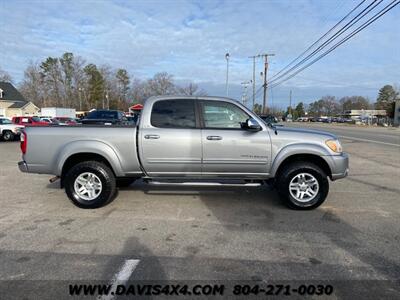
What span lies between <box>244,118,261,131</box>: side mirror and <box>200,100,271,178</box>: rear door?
3.1 inches

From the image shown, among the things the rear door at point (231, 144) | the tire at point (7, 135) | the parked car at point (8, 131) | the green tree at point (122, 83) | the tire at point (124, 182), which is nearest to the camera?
the rear door at point (231, 144)

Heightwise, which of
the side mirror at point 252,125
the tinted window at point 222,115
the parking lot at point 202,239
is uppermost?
the tinted window at point 222,115

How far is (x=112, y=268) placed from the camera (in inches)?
164

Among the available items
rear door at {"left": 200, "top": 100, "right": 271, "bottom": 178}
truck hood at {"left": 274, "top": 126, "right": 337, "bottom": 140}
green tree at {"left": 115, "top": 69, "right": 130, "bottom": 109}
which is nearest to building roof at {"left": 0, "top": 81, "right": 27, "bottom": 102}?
green tree at {"left": 115, "top": 69, "right": 130, "bottom": 109}

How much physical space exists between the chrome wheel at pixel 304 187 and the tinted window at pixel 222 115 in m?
1.40

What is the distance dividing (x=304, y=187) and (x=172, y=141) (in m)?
2.44

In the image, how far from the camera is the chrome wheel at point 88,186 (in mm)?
6590

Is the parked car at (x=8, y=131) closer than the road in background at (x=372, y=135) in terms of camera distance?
Yes

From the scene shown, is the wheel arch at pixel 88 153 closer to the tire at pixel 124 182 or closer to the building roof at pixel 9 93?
the tire at pixel 124 182

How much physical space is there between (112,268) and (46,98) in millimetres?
102826

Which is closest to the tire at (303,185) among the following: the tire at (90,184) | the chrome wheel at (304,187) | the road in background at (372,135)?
the chrome wheel at (304,187)

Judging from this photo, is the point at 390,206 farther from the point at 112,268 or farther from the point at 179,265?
the point at 112,268

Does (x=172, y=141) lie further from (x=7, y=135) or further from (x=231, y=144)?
(x=7, y=135)

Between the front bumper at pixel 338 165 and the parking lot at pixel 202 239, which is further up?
the front bumper at pixel 338 165
